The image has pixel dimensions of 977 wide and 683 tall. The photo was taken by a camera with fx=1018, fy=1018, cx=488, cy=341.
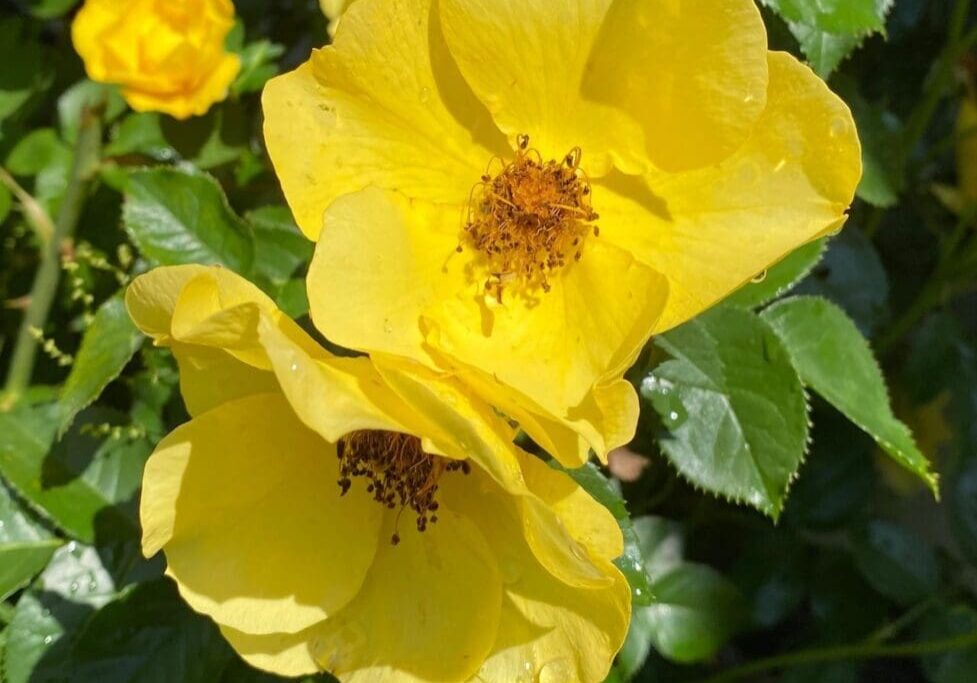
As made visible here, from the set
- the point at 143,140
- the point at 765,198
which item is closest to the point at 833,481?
the point at 765,198

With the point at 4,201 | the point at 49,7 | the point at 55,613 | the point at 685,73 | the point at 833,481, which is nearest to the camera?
the point at 685,73

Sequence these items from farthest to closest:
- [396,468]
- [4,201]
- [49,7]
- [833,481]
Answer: [833,481] < [49,7] < [4,201] < [396,468]

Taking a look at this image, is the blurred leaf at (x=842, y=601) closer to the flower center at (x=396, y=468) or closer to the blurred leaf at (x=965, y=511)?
the blurred leaf at (x=965, y=511)

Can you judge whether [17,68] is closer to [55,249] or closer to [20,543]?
[55,249]

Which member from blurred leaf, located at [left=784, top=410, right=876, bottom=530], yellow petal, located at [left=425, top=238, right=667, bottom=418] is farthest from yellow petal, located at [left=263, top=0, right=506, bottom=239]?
blurred leaf, located at [left=784, top=410, right=876, bottom=530]

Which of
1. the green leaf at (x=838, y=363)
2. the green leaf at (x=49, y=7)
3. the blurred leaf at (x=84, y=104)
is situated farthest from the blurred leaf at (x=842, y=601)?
the green leaf at (x=49, y=7)

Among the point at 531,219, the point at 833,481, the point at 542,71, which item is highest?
the point at 542,71

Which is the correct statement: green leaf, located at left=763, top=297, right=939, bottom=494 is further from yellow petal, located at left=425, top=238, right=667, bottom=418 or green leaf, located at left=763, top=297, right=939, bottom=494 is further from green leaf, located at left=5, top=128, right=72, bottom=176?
green leaf, located at left=5, top=128, right=72, bottom=176
